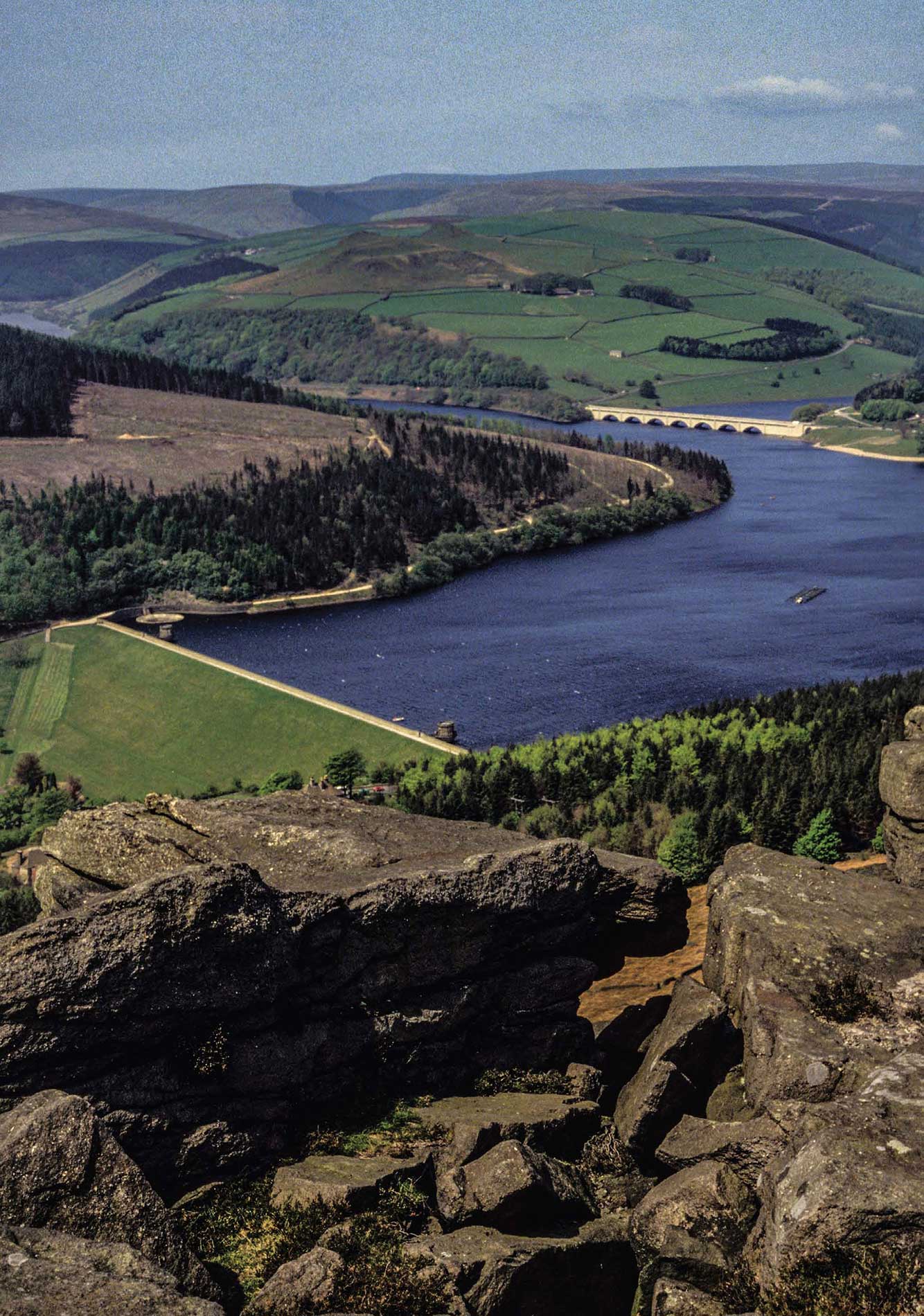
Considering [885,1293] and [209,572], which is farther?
[209,572]

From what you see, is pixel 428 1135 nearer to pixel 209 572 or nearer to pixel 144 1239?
pixel 144 1239

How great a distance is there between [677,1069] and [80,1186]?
40.9 feet

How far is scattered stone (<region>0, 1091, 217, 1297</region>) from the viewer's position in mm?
22609

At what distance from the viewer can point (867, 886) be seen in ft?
113

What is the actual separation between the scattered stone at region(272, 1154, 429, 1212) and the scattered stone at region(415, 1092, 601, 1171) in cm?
A: 88

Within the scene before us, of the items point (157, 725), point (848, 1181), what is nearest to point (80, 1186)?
point (848, 1181)

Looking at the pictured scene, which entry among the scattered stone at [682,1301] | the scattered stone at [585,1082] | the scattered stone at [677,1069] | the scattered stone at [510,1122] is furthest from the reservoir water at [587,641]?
the scattered stone at [682,1301]

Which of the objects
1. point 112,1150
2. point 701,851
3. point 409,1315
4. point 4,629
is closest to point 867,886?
point 409,1315

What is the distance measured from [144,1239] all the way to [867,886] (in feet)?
63.8

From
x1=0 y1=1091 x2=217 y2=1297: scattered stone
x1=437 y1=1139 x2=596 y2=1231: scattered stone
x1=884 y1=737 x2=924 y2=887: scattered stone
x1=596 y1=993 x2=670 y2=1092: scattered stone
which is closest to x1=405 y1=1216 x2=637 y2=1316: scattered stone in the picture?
x1=437 y1=1139 x2=596 y2=1231: scattered stone

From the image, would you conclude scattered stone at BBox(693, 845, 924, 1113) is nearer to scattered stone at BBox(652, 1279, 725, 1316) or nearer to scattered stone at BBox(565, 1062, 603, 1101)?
scattered stone at BBox(565, 1062, 603, 1101)

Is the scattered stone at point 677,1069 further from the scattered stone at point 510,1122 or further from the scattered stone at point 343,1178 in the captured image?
the scattered stone at point 343,1178

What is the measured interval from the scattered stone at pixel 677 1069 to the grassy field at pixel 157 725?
85.2 m

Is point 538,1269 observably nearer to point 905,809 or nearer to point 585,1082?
point 585,1082
